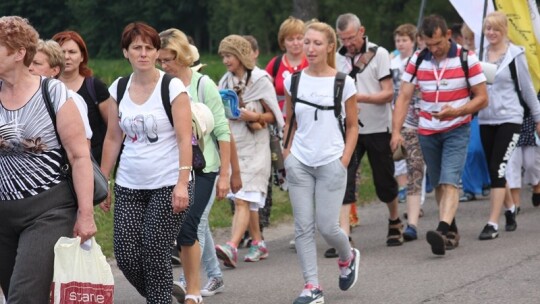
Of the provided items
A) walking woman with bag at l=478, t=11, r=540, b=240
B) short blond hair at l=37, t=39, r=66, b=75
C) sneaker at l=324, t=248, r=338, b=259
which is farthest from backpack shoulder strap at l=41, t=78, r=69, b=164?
walking woman with bag at l=478, t=11, r=540, b=240

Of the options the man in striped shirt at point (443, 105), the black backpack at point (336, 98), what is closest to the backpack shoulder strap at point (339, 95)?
the black backpack at point (336, 98)

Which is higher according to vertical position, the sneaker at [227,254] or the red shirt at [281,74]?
the red shirt at [281,74]

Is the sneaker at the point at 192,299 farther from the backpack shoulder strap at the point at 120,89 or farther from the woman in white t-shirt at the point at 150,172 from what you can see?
the backpack shoulder strap at the point at 120,89

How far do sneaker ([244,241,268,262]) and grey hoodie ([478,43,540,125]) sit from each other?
2.20 meters

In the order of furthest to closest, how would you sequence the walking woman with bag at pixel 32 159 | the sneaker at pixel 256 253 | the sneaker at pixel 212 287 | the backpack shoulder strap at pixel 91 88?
1. the sneaker at pixel 256 253
2. the sneaker at pixel 212 287
3. the backpack shoulder strap at pixel 91 88
4. the walking woman with bag at pixel 32 159

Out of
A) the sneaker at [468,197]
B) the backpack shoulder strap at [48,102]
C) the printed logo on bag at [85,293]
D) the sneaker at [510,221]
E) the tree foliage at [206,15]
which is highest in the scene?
the backpack shoulder strap at [48,102]

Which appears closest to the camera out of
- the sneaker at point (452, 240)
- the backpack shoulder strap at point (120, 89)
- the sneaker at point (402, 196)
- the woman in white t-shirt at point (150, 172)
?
the woman in white t-shirt at point (150, 172)

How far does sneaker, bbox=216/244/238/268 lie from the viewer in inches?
361

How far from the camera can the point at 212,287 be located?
8094 millimetres

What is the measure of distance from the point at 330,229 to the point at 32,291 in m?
2.86

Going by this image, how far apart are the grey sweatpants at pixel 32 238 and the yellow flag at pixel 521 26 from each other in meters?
7.29

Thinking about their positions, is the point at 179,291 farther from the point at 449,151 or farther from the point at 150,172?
the point at 449,151

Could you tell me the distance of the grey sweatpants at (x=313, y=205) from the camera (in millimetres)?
7637

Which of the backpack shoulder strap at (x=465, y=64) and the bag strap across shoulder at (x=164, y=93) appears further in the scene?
the backpack shoulder strap at (x=465, y=64)
